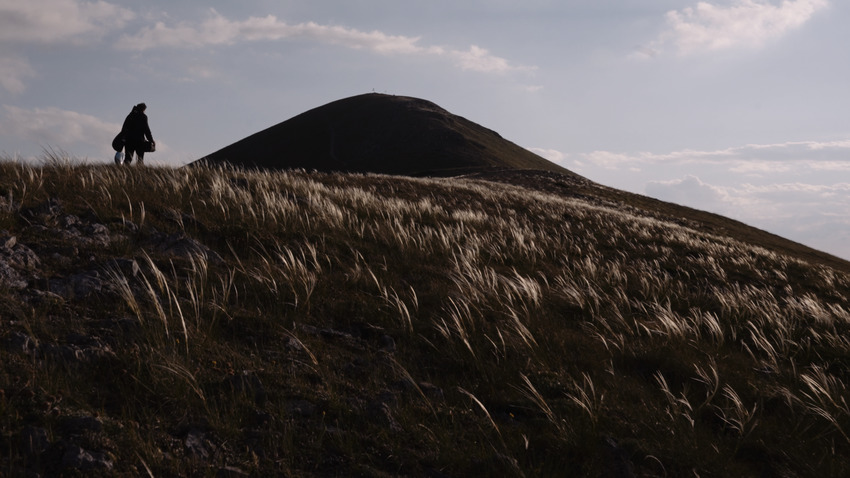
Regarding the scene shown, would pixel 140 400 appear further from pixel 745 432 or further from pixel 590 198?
pixel 590 198

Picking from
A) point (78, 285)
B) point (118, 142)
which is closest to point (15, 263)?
point (78, 285)

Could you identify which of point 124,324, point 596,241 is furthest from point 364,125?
point 124,324

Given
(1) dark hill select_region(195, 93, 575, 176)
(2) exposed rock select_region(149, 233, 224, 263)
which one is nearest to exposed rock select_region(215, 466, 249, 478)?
(2) exposed rock select_region(149, 233, 224, 263)

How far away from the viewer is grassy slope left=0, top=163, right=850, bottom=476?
2.69 metres

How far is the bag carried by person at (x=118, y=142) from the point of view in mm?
13047

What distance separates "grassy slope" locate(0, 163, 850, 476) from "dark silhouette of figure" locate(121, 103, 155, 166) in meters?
6.99

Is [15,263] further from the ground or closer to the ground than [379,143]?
closer to the ground

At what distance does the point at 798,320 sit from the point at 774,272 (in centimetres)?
779

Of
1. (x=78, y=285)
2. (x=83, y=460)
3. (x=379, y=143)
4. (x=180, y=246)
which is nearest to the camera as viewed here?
(x=83, y=460)

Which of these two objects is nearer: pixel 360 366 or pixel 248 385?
pixel 248 385

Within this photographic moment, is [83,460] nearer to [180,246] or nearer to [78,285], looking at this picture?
[78,285]

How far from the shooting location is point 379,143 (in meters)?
112

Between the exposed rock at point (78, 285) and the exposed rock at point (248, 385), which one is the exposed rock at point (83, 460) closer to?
the exposed rock at point (248, 385)

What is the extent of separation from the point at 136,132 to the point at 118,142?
0.49 metres
